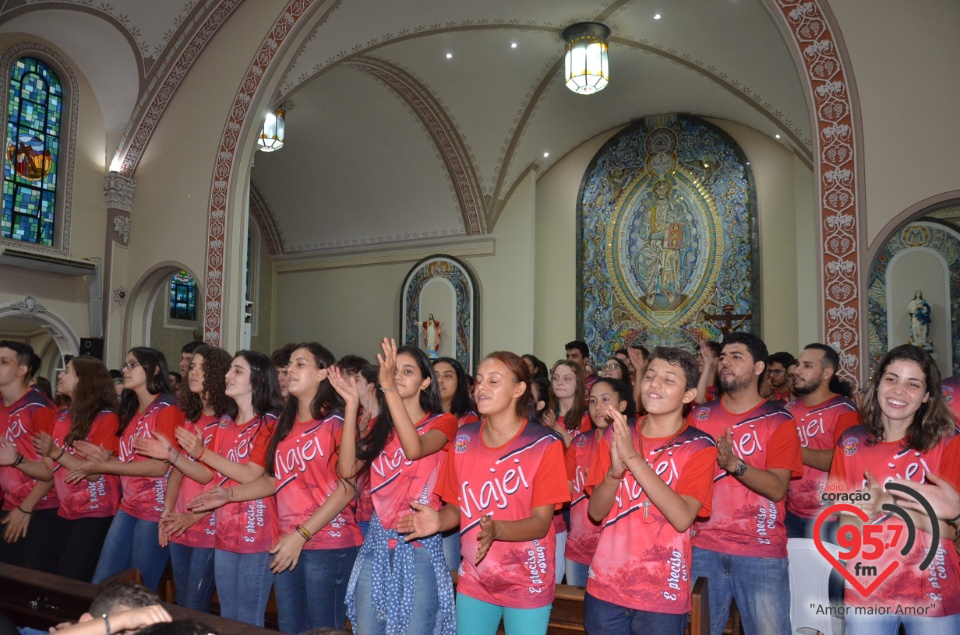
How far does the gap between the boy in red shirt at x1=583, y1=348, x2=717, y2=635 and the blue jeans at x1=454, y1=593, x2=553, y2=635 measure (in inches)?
7.0

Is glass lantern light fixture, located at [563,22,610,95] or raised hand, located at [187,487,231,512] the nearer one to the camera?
raised hand, located at [187,487,231,512]

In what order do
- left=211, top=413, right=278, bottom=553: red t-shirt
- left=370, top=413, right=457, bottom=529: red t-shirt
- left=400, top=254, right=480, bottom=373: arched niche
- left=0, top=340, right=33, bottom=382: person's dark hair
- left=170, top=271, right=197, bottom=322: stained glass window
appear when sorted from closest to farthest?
1. left=370, top=413, right=457, bottom=529: red t-shirt
2. left=211, top=413, right=278, bottom=553: red t-shirt
3. left=0, top=340, right=33, bottom=382: person's dark hair
4. left=400, top=254, right=480, bottom=373: arched niche
5. left=170, top=271, right=197, bottom=322: stained glass window

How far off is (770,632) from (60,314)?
9515 millimetres

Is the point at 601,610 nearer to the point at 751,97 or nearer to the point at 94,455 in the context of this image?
the point at 94,455

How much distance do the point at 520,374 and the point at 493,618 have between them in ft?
2.98

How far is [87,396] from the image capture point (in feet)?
14.6

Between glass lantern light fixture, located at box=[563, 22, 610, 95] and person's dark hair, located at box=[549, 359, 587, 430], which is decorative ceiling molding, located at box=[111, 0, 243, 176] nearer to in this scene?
glass lantern light fixture, located at box=[563, 22, 610, 95]

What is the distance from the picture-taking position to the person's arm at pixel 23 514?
14.5ft

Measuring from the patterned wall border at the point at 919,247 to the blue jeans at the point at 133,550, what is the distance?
949cm

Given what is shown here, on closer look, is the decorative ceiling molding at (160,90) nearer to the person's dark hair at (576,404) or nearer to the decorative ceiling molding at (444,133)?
the decorative ceiling molding at (444,133)

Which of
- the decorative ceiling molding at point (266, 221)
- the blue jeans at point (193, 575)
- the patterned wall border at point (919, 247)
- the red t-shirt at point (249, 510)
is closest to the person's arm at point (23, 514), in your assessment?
the blue jeans at point (193, 575)

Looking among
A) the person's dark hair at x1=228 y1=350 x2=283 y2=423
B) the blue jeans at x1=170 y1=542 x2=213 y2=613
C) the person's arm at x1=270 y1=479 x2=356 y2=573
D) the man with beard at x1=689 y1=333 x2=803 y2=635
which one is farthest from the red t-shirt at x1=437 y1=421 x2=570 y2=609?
the blue jeans at x1=170 y1=542 x2=213 y2=613

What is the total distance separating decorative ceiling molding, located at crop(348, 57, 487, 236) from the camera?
11680 mm

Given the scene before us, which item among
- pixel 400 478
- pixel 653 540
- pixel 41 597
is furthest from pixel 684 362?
pixel 41 597
